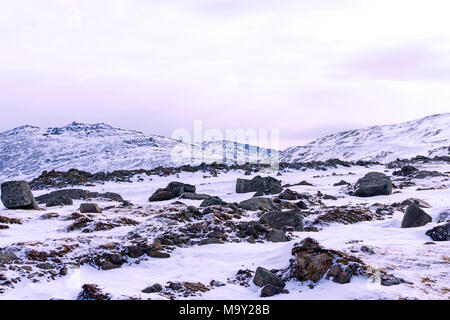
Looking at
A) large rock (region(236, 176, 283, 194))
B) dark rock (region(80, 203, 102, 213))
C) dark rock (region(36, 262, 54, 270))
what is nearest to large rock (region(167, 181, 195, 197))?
large rock (region(236, 176, 283, 194))

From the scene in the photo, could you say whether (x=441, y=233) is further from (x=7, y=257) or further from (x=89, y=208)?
(x=89, y=208)

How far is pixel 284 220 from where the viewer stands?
50.0ft

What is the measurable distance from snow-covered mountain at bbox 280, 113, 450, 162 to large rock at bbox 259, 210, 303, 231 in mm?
57470

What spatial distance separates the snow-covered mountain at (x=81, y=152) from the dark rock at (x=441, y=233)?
3166 inches

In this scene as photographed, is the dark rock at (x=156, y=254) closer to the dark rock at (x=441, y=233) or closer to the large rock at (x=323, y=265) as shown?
the large rock at (x=323, y=265)

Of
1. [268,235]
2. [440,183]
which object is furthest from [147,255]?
[440,183]

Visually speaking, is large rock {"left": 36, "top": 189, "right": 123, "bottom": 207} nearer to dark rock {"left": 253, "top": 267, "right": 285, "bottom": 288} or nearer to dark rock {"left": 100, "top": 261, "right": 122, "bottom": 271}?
dark rock {"left": 100, "top": 261, "right": 122, "bottom": 271}

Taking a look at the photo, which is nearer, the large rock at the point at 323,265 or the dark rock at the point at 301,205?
the large rock at the point at 323,265

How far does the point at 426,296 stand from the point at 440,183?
19245 mm

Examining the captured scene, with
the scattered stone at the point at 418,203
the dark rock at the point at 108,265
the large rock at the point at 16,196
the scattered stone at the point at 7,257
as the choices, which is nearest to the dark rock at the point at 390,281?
the dark rock at the point at 108,265

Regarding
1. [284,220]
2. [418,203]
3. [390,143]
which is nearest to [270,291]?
[284,220]

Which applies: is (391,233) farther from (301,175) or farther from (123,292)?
(301,175)

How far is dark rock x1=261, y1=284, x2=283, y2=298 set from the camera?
8.58m

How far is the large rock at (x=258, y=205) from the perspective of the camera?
18766mm
